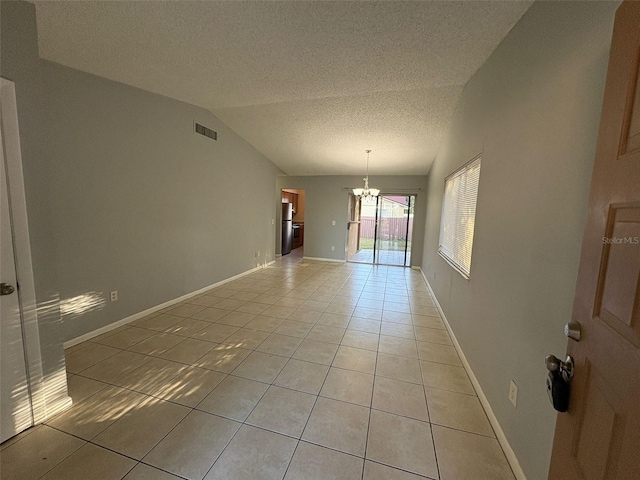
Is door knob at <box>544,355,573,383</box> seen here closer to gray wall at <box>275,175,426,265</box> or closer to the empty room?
the empty room

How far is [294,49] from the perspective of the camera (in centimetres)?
217

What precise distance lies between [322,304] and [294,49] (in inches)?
119

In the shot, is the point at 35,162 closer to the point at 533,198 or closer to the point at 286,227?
the point at 533,198

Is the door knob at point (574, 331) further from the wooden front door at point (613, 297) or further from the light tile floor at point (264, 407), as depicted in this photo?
the light tile floor at point (264, 407)

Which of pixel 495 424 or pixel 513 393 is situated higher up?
pixel 513 393

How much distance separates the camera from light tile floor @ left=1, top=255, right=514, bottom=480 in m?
1.36

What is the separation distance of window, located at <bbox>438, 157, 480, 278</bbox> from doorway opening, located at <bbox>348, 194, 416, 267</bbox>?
3182 millimetres

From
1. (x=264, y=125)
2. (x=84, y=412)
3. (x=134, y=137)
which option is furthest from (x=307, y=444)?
(x=264, y=125)

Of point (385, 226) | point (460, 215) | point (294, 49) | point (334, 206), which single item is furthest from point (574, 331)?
point (385, 226)

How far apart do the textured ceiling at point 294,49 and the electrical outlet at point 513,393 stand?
2225mm

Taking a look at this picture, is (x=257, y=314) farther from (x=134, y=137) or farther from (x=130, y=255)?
(x=134, y=137)

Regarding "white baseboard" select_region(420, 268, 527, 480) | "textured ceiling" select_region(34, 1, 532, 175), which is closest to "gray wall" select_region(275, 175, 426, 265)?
"textured ceiling" select_region(34, 1, 532, 175)

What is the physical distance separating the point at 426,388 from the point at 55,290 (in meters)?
2.65

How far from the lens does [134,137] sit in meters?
2.89
